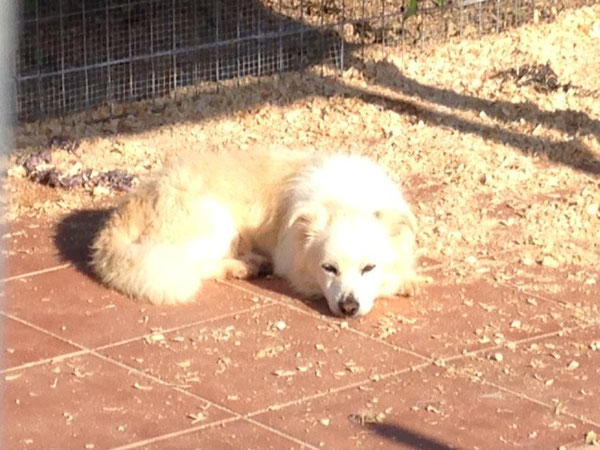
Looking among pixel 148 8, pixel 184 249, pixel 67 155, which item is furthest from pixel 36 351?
pixel 148 8

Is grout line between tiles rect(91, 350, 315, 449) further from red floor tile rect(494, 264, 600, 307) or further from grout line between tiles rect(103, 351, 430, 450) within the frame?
red floor tile rect(494, 264, 600, 307)

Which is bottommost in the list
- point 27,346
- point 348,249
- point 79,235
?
point 79,235

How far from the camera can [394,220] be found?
5.64 m

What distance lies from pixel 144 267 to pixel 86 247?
2.66ft

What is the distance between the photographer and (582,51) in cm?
908

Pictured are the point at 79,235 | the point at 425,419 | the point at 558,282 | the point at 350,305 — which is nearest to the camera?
the point at 425,419

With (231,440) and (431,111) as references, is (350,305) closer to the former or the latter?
(231,440)

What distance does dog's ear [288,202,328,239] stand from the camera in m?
5.62

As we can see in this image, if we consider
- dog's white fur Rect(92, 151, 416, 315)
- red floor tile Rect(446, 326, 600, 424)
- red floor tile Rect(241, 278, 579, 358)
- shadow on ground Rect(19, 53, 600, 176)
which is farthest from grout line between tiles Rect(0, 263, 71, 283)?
red floor tile Rect(446, 326, 600, 424)

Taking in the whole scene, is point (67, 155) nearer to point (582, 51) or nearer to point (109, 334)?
point (109, 334)

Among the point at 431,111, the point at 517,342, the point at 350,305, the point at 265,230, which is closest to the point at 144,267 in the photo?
the point at 265,230

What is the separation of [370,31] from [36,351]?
4.96 m

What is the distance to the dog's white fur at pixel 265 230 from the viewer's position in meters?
5.53

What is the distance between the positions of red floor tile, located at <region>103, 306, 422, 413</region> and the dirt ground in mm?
957
